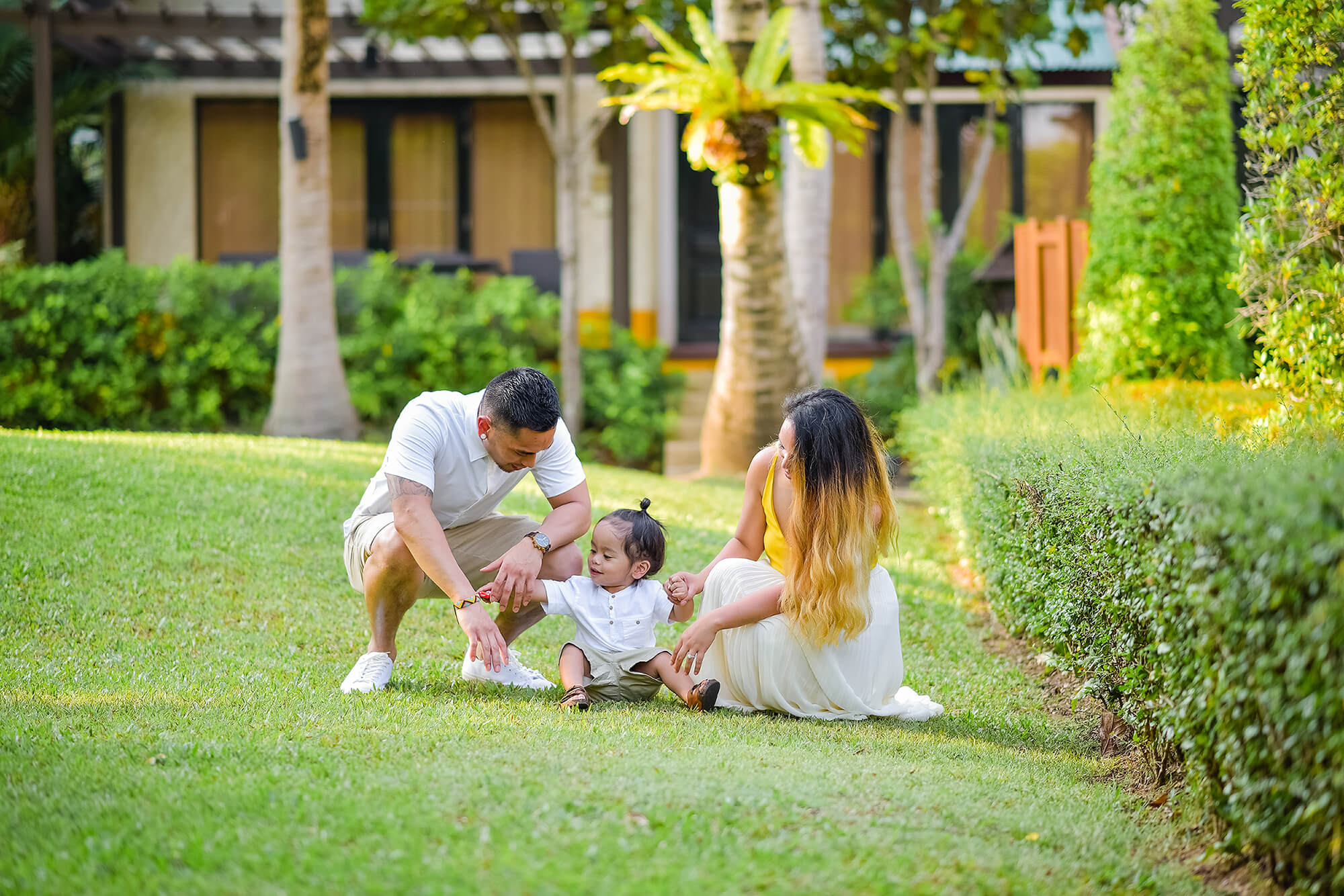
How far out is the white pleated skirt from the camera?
4.57 m

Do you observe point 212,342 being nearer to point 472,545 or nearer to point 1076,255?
point 1076,255

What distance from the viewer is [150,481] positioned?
7461mm

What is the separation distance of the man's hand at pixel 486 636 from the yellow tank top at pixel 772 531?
1.19 metres

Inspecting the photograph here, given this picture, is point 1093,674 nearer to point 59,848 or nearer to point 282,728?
point 282,728

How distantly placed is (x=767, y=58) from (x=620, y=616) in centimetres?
658

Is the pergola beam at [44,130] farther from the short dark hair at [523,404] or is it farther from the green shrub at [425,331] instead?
the short dark hair at [523,404]

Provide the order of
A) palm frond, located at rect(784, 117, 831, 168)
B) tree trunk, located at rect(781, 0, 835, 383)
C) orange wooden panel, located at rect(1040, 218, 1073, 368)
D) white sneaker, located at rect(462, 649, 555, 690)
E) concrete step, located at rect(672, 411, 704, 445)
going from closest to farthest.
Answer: white sneaker, located at rect(462, 649, 555, 690)
palm frond, located at rect(784, 117, 831, 168)
tree trunk, located at rect(781, 0, 835, 383)
orange wooden panel, located at rect(1040, 218, 1073, 368)
concrete step, located at rect(672, 411, 704, 445)

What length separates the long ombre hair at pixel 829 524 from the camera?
4.43 m

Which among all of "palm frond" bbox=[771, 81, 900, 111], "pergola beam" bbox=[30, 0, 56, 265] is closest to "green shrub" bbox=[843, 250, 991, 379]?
"palm frond" bbox=[771, 81, 900, 111]

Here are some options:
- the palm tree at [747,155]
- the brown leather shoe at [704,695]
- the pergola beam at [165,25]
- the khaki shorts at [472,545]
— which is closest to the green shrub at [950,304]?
the palm tree at [747,155]

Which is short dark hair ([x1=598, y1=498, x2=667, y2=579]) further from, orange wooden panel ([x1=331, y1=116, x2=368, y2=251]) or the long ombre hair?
orange wooden panel ([x1=331, y1=116, x2=368, y2=251])

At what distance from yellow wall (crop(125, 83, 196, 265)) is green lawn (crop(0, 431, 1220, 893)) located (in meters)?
11.3

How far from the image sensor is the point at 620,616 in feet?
15.1

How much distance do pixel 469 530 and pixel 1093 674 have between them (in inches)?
98.5
